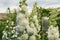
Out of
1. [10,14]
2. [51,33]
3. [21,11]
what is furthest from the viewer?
[10,14]

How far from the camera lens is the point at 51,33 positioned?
668 millimetres

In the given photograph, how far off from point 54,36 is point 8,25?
0.43 m

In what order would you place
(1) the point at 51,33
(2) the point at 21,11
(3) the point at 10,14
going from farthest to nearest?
(3) the point at 10,14 < (2) the point at 21,11 < (1) the point at 51,33

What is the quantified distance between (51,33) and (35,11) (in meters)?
0.19

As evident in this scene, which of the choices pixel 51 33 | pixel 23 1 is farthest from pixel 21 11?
pixel 51 33

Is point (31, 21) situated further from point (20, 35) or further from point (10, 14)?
point (10, 14)

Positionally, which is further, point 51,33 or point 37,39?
point 37,39

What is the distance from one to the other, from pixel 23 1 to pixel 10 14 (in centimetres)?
19

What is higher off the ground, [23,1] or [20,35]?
[23,1]

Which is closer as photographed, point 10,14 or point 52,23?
point 52,23

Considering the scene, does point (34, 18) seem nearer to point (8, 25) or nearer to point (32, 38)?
point (32, 38)

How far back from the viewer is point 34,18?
31.0 inches

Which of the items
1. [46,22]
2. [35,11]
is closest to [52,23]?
[46,22]

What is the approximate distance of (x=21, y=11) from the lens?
0.77m
